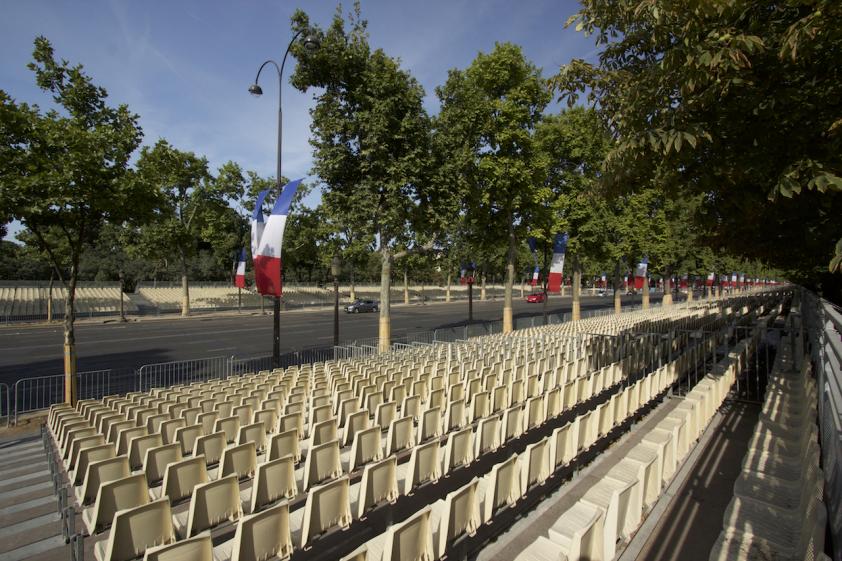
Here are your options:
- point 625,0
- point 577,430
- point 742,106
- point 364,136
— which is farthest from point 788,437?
point 364,136

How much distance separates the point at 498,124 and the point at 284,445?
606 inches

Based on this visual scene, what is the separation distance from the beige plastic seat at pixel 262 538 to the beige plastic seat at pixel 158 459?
1.91 meters

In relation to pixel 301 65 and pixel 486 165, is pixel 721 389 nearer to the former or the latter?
pixel 486 165

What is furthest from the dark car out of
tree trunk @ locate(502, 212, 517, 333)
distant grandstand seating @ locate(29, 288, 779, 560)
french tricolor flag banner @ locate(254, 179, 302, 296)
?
distant grandstand seating @ locate(29, 288, 779, 560)

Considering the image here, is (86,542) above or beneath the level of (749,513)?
beneath

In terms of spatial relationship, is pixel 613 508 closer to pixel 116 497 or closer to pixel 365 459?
pixel 365 459

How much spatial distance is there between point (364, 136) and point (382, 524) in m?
12.1

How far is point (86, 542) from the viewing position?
407 centimetres

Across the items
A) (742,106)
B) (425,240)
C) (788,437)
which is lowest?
(788,437)

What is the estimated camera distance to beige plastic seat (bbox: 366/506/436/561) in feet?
9.94

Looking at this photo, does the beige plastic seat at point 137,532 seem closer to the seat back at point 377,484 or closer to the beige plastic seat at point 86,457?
the seat back at point 377,484

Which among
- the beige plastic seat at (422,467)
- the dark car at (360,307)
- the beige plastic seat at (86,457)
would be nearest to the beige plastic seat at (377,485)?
the beige plastic seat at (422,467)

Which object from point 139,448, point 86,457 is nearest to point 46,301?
point 139,448

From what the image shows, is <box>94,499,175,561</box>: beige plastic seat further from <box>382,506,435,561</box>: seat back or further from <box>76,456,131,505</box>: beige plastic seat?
<box>382,506,435,561</box>: seat back
